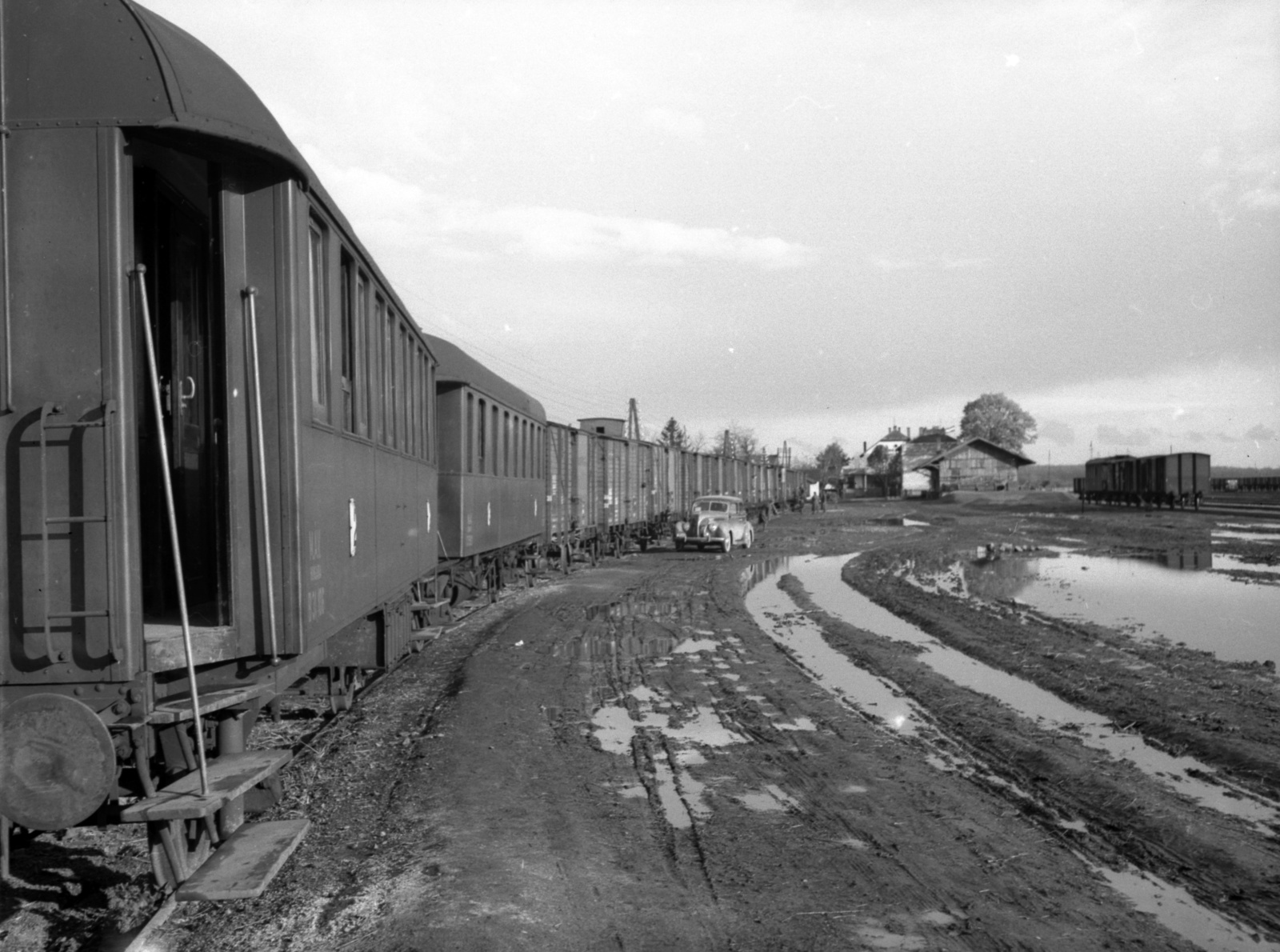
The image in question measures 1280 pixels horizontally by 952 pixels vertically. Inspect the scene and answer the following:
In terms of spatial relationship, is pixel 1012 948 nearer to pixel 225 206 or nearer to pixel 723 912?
pixel 723 912

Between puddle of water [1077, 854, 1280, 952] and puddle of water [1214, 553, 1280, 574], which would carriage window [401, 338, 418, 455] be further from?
puddle of water [1214, 553, 1280, 574]

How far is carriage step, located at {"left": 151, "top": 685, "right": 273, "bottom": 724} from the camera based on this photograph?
3889 millimetres

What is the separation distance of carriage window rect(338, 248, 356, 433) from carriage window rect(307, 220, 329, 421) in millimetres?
397

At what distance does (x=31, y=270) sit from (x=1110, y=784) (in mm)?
6250

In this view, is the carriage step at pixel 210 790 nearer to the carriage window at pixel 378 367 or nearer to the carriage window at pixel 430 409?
the carriage window at pixel 378 367

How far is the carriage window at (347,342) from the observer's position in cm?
565

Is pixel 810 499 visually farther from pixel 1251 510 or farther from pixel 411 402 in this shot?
pixel 411 402

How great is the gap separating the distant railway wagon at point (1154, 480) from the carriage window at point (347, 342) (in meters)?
55.9

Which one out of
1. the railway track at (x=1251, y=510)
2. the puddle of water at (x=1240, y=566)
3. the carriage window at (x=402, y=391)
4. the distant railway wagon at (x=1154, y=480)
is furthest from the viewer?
the distant railway wagon at (x=1154, y=480)

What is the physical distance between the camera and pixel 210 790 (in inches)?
153

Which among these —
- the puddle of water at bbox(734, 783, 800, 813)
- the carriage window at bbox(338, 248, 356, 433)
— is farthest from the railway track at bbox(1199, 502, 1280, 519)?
the carriage window at bbox(338, 248, 356, 433)

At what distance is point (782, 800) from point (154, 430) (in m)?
3.94

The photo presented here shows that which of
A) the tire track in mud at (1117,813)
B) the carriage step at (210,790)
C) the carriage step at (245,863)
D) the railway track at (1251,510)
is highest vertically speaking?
the carriage step at (210,790)

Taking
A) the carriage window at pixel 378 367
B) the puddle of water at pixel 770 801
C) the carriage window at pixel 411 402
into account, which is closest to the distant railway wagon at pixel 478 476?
the carriage window at pixel 411 402
